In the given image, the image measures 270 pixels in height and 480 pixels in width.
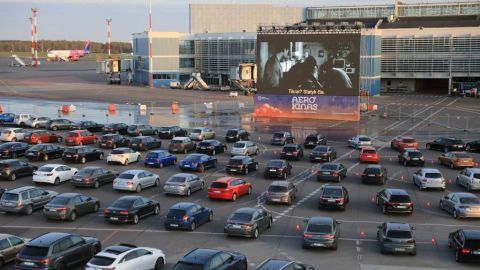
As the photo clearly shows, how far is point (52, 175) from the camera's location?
35.3 m

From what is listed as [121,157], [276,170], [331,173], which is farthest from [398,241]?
[121,157]

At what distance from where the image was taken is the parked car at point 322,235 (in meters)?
23.5

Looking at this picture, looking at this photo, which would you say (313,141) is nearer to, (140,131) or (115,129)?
(140,131)

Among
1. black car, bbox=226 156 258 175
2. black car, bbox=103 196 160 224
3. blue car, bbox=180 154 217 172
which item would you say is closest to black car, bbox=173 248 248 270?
black car, bbox=103 196 160 224

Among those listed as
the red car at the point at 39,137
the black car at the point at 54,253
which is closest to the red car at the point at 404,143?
the red car at the point at 39,137

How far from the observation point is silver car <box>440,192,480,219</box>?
28500mm

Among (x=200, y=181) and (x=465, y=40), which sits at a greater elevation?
(x=465, y=40)

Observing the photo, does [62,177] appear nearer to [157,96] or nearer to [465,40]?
[157,96]

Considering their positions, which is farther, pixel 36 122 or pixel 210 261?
pixel 36 122

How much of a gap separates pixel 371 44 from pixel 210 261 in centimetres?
8752

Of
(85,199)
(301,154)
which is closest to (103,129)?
(301,154)

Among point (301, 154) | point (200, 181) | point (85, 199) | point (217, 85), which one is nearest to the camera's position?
point (85, 199)

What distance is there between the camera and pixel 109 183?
3612 cm

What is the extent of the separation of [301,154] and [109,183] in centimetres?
1484
